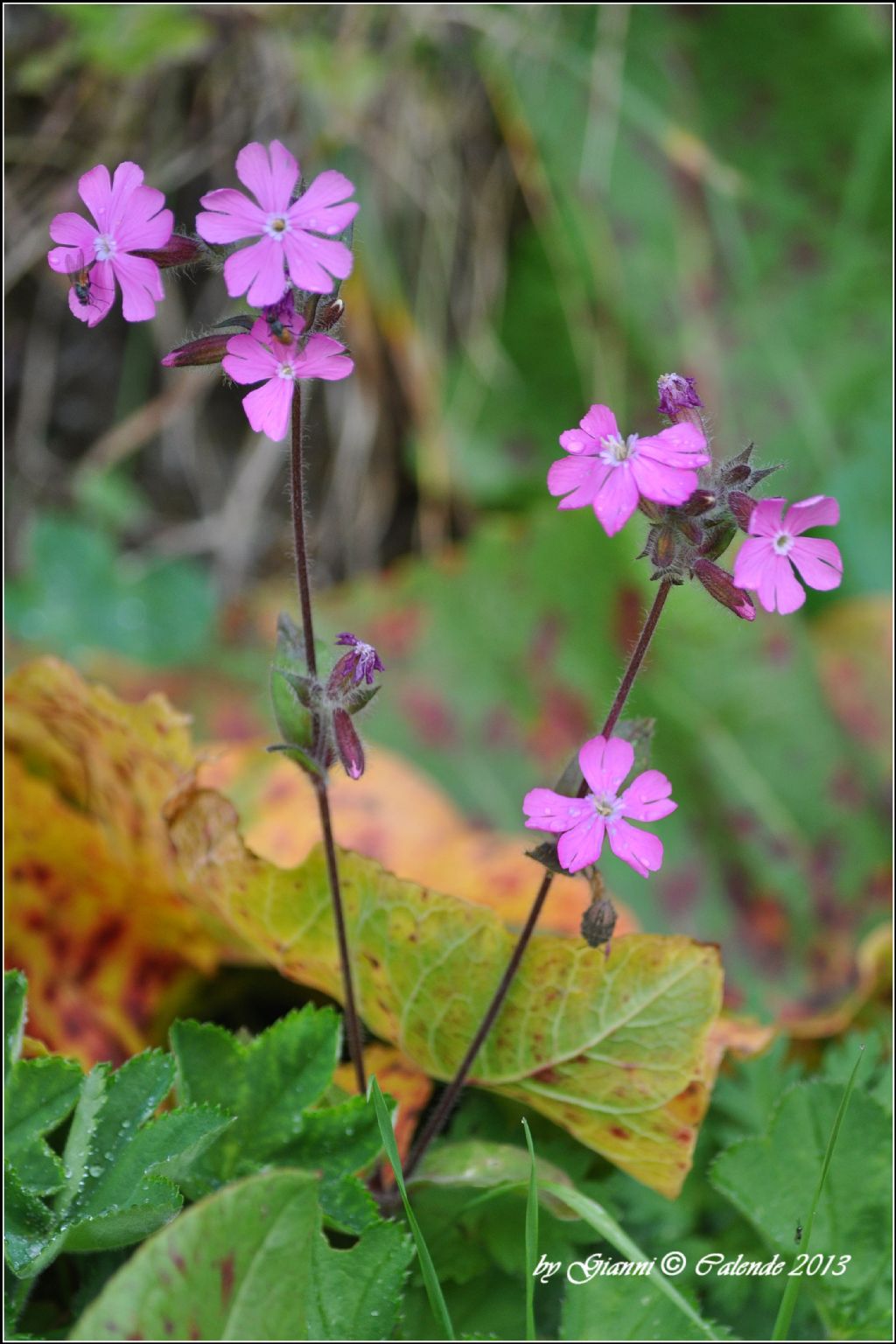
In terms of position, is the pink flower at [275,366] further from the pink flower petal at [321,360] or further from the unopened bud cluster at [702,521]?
the unopened bud cluster at [702,521]

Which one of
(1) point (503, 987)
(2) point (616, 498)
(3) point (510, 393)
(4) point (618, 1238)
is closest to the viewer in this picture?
(2) point (616, 498)

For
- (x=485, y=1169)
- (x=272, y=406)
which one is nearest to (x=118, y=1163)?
(x=485, y=1169)

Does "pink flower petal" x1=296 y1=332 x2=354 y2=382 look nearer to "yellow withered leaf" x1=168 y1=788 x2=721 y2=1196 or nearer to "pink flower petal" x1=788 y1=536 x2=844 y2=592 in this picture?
"pink flower petal" x1=788 y1=536 x2=844 y2=592

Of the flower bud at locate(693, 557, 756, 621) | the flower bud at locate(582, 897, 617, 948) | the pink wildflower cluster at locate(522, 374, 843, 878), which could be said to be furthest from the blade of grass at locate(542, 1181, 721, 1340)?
the flower bud at locate(693, 557, 756, 621)

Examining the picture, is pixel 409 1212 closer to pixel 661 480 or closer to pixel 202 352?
pixel 661 480

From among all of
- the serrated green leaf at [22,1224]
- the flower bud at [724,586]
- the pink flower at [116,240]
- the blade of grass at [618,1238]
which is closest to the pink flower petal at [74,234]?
the pink flower at [116,240]

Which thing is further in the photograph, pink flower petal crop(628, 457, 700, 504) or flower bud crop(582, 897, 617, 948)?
flower bud crop(582, 897, 617, 948)
